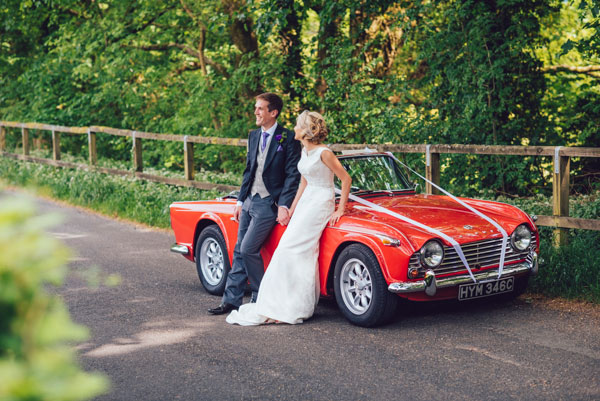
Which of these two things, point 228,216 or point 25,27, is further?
point 25,27

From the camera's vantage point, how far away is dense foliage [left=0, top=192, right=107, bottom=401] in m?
1.73

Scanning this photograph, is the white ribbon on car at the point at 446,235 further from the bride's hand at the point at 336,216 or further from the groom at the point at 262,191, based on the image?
the groom at the point at 262,191

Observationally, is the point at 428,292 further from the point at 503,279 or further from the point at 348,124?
the point at 348,124

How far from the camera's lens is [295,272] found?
702 centimetres

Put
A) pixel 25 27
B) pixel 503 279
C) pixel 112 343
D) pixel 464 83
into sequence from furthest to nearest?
1. pixel 25 27
2. pixel 464 83
3. pixel 503 279
4. pixel 112 343

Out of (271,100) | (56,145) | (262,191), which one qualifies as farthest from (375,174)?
(56,145)

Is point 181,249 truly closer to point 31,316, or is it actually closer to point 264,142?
point 264,142

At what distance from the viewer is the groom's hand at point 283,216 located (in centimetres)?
737

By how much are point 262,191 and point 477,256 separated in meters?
2.14

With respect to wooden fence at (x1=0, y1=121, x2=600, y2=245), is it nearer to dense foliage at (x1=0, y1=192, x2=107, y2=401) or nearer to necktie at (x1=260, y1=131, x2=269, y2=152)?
necktie at (x1=260, y1=131, x2=269, y2=152)

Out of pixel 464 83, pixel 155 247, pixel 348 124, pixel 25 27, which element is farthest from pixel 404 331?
pixel 25 27

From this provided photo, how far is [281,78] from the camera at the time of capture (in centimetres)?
1689

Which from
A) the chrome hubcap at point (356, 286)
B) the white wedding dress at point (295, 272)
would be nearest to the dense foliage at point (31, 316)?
the chrome hubcap at point (356, 286)

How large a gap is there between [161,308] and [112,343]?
4.08 feet
